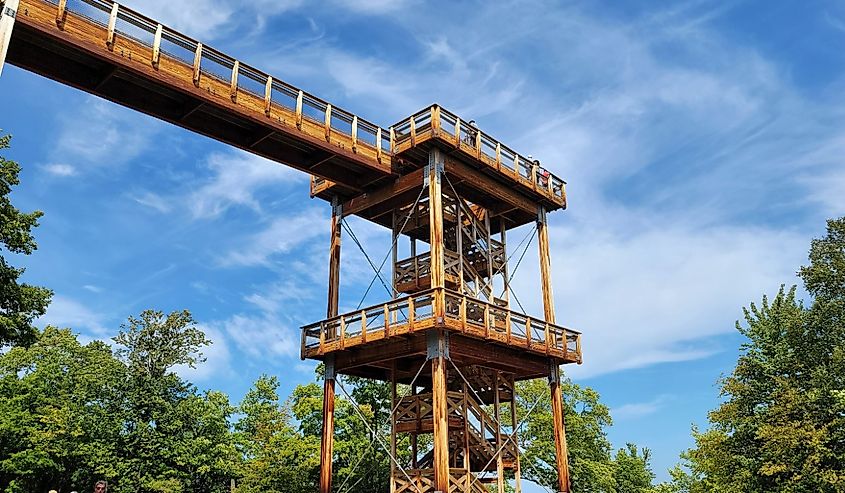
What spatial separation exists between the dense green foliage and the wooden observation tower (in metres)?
9.79

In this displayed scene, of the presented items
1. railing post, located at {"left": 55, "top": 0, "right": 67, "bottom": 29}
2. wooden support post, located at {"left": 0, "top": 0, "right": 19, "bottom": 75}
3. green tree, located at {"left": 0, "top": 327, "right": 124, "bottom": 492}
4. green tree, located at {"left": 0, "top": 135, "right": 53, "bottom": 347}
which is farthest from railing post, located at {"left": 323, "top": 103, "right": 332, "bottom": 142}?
green tree, located at {"left": 0, "top": 327, "right": 124, "bottom": 492}

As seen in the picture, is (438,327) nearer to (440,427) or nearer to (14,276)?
(440,427)

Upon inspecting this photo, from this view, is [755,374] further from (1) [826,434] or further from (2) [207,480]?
(2) [207,480]

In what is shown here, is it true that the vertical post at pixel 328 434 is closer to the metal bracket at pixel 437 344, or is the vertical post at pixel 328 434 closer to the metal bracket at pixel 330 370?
the metal bracket at pixel 330 370

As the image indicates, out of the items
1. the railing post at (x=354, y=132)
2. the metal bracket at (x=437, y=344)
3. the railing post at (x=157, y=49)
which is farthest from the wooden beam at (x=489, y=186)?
the railing post at (x=157, y=49)

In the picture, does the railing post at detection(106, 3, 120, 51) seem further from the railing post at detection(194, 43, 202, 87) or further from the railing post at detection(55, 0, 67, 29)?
the railing post at detection(194, 43, 202, 87)

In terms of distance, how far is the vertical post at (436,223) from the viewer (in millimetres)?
18453

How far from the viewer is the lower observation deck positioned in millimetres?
18031

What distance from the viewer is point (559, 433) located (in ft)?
70.2

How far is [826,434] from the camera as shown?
2378 cm

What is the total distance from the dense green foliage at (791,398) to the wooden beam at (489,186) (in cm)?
1249

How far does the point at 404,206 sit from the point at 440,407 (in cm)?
768

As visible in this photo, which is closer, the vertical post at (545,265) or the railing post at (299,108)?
the railing post at (299,108)

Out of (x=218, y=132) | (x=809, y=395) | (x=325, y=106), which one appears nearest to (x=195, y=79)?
(x=218, y=132)
